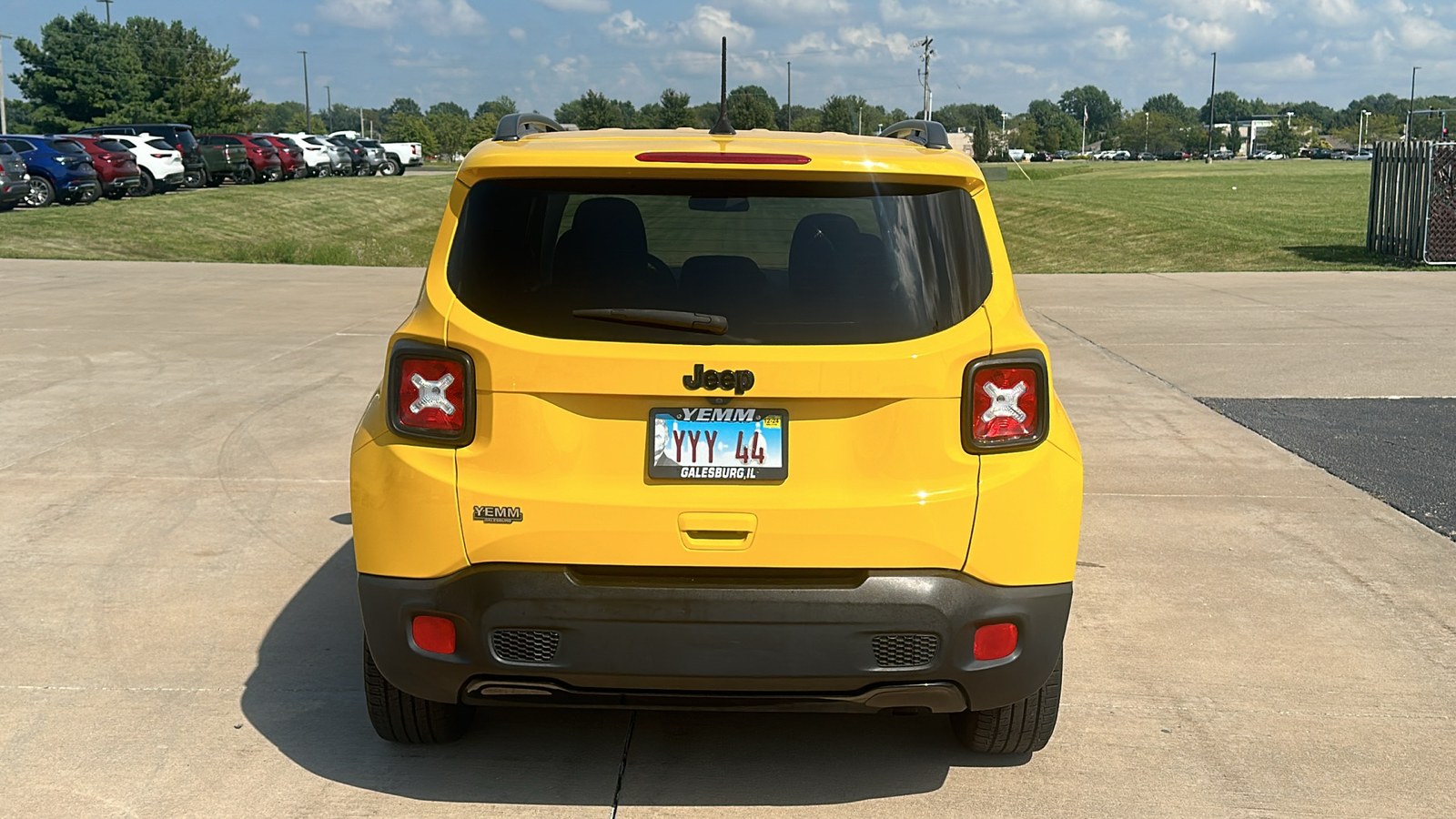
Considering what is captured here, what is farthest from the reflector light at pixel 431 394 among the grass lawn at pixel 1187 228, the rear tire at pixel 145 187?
the rear tire at pixel 145 187

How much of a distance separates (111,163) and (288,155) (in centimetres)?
1706

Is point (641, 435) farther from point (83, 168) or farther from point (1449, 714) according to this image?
point (83, 168)

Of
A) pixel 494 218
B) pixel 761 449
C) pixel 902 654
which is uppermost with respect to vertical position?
pixel 494 218

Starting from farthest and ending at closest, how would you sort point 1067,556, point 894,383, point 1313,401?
point 1313,401
point 1067,556
point 894,383

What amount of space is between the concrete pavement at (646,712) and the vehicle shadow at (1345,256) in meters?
14.4

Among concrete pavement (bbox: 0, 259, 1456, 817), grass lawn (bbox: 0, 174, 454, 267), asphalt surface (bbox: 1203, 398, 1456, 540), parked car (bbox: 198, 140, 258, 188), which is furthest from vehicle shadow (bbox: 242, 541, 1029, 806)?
parked car (bbox: 198, 140, 258, 188)

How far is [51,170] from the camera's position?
3312 cm

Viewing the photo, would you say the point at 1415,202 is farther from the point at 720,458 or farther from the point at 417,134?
the point at 417,134

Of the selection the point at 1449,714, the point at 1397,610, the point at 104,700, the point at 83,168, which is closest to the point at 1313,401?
the point at 1397,610

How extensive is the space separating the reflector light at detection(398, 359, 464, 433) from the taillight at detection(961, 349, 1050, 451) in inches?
48.6

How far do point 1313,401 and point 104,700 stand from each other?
8.26m

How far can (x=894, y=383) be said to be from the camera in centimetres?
345

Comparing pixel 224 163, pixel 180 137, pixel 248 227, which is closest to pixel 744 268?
pixel 248 227

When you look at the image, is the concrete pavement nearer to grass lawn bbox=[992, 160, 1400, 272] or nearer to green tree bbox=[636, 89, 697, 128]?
grass lawn bbox=[992, 160, 1400, 272]
